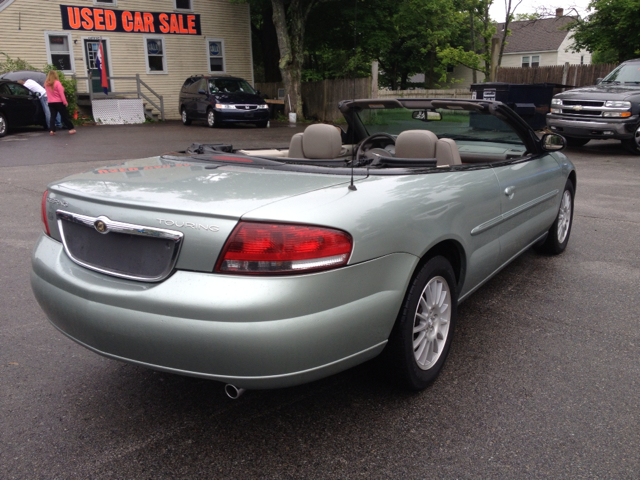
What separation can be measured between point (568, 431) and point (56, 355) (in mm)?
2784

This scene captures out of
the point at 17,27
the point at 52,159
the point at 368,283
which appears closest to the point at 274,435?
the point at 368,283

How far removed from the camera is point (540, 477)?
235 cm

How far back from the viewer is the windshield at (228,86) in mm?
21156

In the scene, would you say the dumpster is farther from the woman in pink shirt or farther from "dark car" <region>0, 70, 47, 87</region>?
"dark car" <region>0, 70, 47, 87</region>

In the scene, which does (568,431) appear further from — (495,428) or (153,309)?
(153,309)

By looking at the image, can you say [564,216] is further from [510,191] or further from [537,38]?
[537,38]

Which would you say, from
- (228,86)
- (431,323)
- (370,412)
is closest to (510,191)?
(431,323)

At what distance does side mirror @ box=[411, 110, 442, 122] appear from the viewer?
4426mm

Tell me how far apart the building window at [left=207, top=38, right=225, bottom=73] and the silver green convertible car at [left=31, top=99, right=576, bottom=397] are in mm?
26345

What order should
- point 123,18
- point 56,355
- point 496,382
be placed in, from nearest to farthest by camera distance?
point 496,382 → point 56,355 → point 123,18

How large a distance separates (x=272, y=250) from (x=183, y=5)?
2756cm

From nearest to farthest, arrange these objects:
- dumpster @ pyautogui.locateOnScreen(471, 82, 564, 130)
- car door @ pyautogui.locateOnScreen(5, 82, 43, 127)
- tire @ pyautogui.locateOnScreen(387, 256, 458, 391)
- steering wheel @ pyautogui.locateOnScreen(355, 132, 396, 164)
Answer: tire @ pyautogui.locateOnScreen(387, 256, 458, 391), steering wheel @ pyautogui.locateOnScreen(355, 132, 396, 164), dumpster @ pyautogui.locateOnScreen(471, 82, 564, 130), car door @ pyautogui.locateOnScreen(5, 82, 43, 127)

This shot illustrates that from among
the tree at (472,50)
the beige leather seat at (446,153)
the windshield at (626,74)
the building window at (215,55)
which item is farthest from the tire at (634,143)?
the building window at (215,55)

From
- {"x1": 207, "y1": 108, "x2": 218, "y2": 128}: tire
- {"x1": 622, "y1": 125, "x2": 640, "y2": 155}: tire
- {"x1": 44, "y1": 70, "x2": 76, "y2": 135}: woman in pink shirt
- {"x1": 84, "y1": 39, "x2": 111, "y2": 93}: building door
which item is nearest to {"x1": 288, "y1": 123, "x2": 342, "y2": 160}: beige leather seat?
{"x1": 622, "y1": 125, "x2": 640, "y2": 155}: tire
